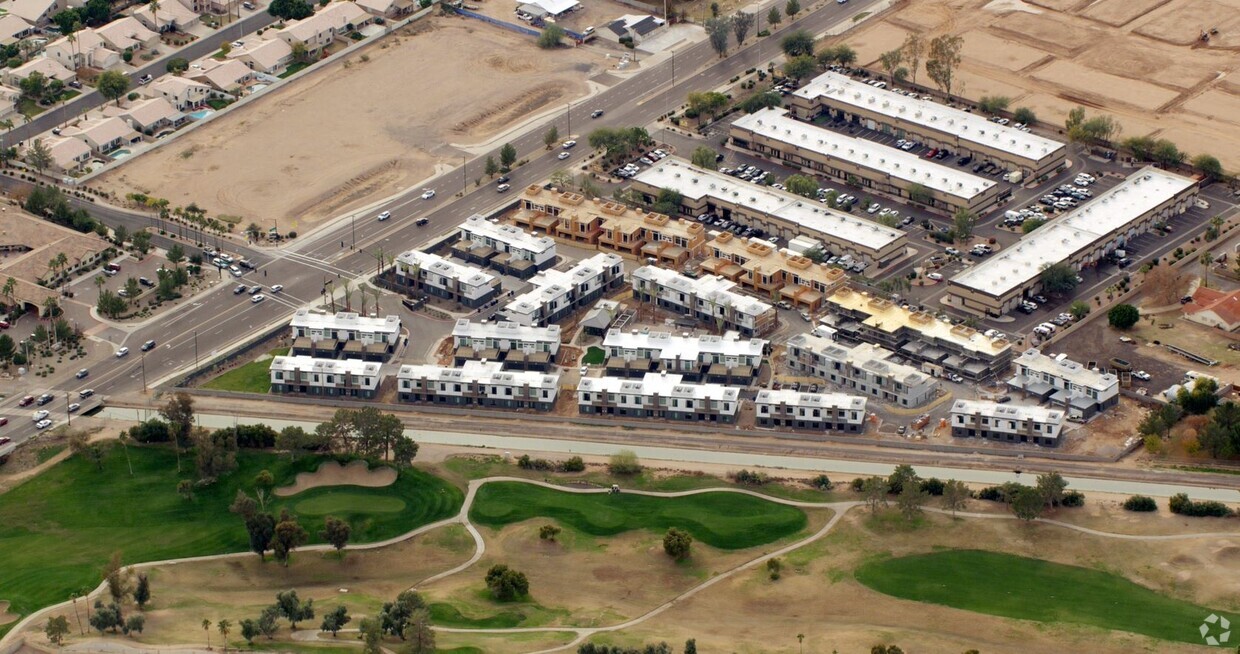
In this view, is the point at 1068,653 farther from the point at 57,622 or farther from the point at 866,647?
the point at 57,622

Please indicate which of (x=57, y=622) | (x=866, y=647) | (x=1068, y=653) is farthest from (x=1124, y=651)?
(x=57, y=622)

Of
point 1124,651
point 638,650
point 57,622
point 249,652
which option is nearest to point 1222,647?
point 1124,651

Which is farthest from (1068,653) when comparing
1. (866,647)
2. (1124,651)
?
(866,647)

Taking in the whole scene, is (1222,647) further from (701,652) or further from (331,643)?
(331,643)

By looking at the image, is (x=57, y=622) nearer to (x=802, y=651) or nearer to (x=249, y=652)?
(x=249, y=652)

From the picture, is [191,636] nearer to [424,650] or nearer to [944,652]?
[424,650]

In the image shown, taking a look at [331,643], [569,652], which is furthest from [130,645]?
[569,652]
